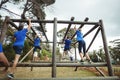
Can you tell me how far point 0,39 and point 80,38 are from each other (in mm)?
2536

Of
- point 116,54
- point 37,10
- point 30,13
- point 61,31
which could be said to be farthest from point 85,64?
point 61,31

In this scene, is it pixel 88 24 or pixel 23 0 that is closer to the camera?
Answer: pixel 88 24

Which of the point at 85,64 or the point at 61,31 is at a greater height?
the point at 61,31

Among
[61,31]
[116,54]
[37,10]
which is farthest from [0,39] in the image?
[61,31]

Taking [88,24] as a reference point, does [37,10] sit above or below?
above

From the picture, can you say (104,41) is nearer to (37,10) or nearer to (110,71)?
(110,71)

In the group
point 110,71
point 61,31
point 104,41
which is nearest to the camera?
point 110,71

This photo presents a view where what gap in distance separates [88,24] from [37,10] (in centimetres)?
1284

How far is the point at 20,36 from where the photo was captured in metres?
4.82

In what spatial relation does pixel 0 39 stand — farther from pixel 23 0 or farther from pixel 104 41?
pixel 23 0

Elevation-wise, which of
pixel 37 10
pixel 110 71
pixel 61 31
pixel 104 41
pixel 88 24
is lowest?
pixel 110 71

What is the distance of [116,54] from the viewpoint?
31000 millimetres

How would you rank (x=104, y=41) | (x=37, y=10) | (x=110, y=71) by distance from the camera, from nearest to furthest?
(x=110, y=71)
(x=104, y=41)
(x=37, y=10)

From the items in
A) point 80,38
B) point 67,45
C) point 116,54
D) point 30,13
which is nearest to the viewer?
point 80,38
